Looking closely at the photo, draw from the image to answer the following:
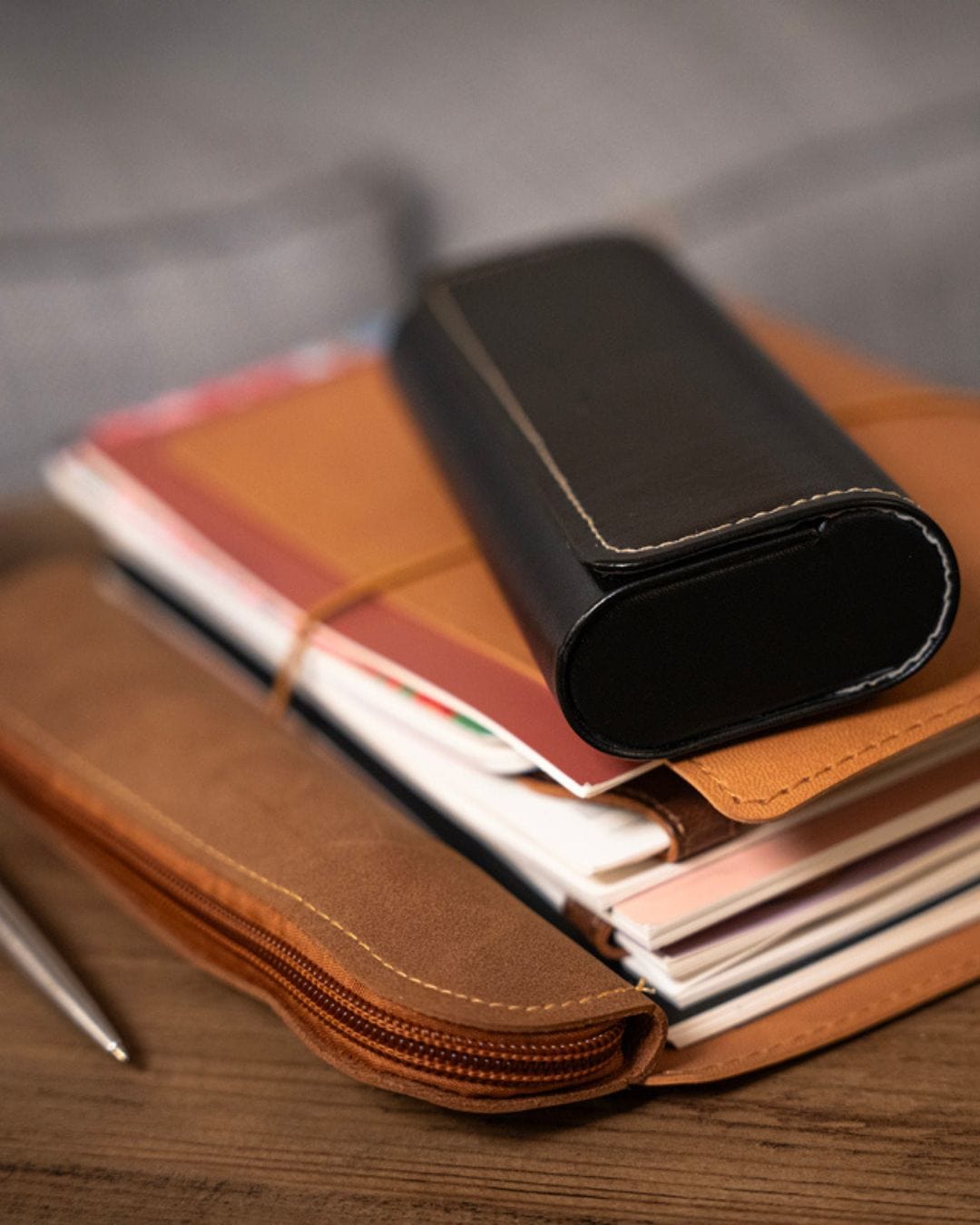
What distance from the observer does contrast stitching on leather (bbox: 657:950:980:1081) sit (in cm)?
51

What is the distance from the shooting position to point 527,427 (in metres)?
0.58

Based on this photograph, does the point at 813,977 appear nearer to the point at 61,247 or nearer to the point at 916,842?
the point at 916,842

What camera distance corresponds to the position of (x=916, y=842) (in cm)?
57

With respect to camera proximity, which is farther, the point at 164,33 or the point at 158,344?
the point at 164,33

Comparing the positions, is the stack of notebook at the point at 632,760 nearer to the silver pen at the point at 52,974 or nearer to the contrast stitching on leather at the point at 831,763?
the contrast stitching on leather at the point at 831,763

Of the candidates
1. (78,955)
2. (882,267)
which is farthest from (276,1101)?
(882,267)

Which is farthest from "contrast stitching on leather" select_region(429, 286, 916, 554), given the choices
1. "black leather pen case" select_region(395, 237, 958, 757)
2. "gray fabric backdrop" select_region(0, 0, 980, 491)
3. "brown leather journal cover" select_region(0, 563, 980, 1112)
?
"gray fabric backdrop" select_region(0, 0, 980, 491)

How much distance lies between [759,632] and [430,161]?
0.97m

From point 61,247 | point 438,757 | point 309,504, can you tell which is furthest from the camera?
point 61,247

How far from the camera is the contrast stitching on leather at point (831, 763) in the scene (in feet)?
1.54

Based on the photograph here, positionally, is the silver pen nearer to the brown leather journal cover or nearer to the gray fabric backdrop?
the brown leather journal cover

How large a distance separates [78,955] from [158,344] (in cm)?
66

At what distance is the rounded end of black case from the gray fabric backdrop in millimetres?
773

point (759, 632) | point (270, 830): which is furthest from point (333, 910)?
point (759, 632)
